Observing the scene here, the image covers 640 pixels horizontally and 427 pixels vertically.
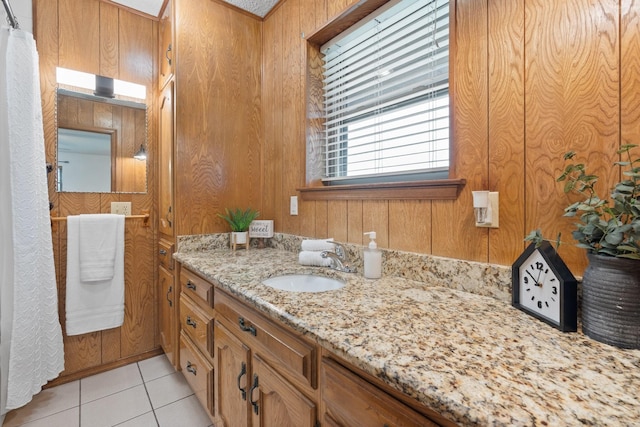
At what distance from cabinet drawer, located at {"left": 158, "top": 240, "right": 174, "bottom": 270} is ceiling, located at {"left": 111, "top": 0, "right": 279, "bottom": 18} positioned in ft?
5.02

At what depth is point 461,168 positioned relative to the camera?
3.25 ft

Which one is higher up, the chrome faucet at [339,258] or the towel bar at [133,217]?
the towel bar at [133,217]

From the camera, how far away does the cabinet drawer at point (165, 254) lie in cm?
178

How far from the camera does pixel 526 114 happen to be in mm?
839

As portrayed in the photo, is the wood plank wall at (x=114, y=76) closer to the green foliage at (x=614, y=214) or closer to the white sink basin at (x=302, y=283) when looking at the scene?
the white sink basin at (x=302, y=283)

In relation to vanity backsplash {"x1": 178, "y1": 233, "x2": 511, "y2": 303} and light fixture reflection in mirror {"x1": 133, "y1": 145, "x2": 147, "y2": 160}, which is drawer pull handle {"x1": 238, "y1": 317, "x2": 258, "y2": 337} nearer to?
vanity backsplash {"x1": 178, "y1": 233, "x2": 511, "y2": 303}

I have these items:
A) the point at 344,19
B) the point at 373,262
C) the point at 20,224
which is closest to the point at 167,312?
the point at 20,224

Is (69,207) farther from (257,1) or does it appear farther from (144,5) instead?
(257,1)

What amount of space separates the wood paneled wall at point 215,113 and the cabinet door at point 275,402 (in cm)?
106

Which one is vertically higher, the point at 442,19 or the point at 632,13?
the point at 442,19

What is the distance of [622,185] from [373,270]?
721 mm

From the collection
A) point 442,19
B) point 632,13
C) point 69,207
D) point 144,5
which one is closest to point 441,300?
point 632,13

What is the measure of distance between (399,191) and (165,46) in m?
1.80

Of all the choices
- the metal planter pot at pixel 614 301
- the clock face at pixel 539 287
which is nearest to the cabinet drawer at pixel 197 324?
the clock face at pixel 539 287
